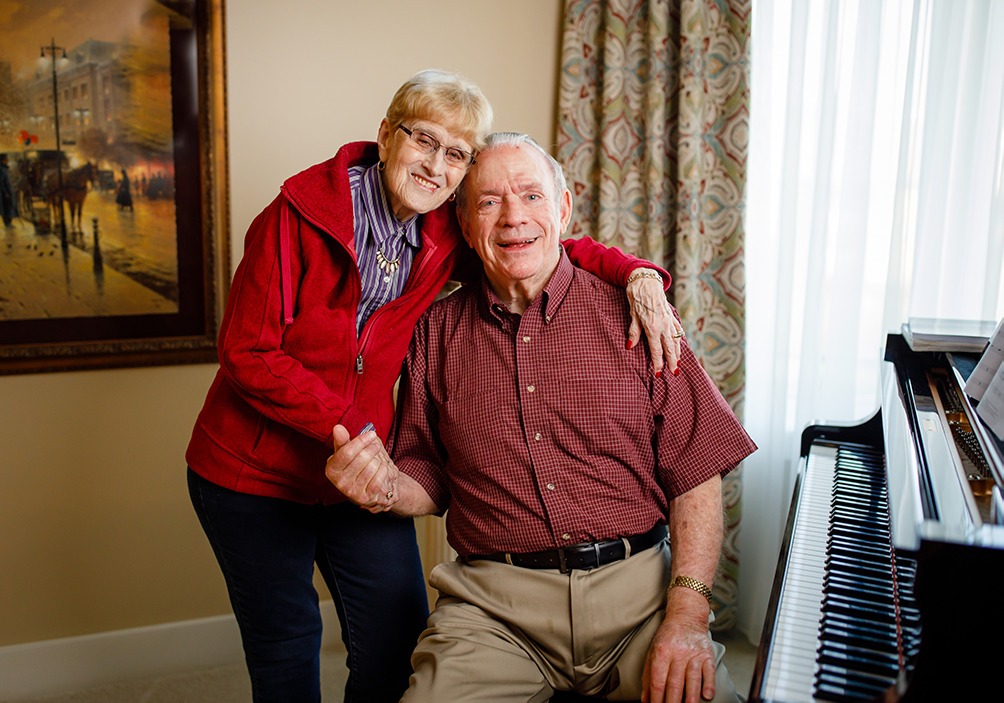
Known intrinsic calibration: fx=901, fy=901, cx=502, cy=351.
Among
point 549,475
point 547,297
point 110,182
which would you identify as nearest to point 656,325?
point 547,297

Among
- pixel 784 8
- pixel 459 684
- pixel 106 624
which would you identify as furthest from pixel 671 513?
pixel 106 624

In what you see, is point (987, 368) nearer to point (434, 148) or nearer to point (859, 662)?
point (859, 662)

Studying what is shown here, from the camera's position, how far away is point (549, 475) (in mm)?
1679

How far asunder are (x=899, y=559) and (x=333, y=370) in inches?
41.6

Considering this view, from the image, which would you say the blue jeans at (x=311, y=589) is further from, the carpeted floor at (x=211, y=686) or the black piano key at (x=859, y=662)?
the black piano key at (x=859, y=662)

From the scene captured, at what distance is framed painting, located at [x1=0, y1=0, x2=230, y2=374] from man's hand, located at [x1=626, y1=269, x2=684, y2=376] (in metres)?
1.47

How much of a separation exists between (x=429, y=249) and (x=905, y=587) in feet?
3.55

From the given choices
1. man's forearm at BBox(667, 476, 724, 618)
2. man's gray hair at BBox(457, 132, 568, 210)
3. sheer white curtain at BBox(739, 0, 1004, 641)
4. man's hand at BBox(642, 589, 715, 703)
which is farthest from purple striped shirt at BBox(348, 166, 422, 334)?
sheer white curtain at BBox(739, 0, 1004, 641)

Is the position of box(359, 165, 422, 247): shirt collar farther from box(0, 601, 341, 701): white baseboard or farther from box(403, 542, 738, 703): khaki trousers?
box(0, 601, 341, 701): white baseboard

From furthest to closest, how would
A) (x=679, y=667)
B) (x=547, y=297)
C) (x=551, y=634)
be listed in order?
(x=547, y=297)
(x=551, y=634)
(x=679, y=667)

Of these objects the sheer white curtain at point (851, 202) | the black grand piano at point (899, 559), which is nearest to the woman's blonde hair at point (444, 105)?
the black grand piano at point (899, 559)

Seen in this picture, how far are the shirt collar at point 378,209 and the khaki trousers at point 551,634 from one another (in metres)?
0.68

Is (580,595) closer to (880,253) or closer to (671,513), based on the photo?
(671,513)

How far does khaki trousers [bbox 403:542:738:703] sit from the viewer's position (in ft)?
5.24
